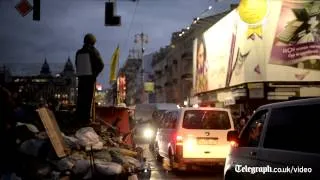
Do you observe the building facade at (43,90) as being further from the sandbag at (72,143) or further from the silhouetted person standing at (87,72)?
the sandbag at (72,143)

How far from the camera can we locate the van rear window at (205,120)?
50.5 feet

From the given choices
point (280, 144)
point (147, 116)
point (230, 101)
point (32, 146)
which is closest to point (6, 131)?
point (32, 146)

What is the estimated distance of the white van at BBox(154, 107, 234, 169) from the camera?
15.3 meters

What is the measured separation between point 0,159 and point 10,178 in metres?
0.33

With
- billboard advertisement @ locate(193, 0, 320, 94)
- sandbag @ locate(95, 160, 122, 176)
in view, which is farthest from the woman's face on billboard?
sandbag @ locate(95, 160, 122, 176)

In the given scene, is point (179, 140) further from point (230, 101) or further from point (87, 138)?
point (230, 101)

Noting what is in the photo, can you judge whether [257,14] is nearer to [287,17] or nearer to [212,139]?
[287,17]

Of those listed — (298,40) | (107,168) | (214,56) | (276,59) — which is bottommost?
(107,168)

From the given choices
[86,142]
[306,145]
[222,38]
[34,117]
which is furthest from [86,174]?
[222,38]

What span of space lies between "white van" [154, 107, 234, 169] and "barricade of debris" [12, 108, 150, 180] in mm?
5466

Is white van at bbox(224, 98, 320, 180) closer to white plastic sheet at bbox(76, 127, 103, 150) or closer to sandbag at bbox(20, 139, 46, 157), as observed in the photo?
white plastic sheet at bbox(76, 127, 103, 150)

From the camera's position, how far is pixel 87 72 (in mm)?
10781

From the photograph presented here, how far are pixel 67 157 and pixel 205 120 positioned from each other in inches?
281

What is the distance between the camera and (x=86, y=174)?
8656mm
